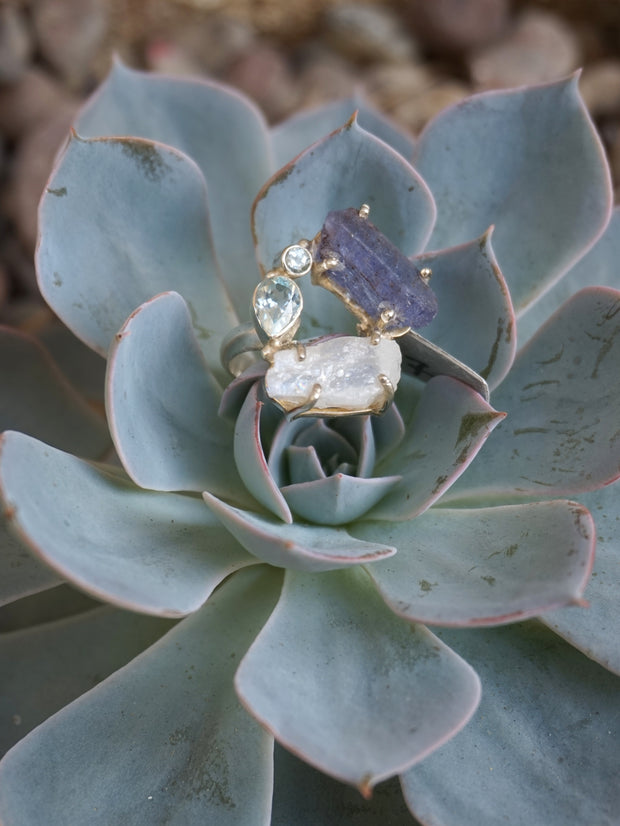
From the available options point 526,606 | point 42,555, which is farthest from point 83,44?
point 526,606

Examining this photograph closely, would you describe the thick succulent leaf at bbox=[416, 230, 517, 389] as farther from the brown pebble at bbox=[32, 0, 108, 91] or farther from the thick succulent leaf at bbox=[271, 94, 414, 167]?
the brown pebble at bbox=[32, 0, 108, 91]

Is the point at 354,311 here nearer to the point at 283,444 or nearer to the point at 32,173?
the point at 283,444

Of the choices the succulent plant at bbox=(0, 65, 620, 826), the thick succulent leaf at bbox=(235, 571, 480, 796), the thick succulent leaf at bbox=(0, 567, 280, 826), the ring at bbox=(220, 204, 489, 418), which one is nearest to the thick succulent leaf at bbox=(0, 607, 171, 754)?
the succulent plant at bbox=(0, 65, 620, 826)

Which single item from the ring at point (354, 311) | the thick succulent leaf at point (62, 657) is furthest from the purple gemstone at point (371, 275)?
the thick succulent leaf at point (62, 657)

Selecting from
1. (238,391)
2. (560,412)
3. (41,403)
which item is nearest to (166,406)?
(238,391)

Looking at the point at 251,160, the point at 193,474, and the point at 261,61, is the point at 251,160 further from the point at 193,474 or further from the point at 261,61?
the point at 261,61
